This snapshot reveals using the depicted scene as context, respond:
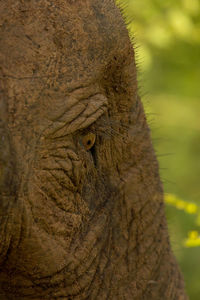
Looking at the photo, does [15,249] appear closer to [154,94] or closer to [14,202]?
[14,202]

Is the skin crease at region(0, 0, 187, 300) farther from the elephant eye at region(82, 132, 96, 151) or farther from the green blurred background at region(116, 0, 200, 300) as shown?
the green blurred background at region(116, 0, 200, 300)

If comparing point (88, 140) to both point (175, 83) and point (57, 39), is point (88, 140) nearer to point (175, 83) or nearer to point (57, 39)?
point (57, 39)

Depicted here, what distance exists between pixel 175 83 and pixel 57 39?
4.67 metres

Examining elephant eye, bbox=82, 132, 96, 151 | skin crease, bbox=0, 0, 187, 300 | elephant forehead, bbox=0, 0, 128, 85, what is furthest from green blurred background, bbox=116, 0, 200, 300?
elephant forehead, bbox=0, 0, 128, 85

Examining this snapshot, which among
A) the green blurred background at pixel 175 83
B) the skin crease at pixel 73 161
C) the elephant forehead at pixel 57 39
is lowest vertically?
the skin crease at pixel 73 161

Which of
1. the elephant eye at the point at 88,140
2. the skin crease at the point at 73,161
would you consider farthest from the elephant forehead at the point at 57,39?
the elephant eye at the point at 88,140

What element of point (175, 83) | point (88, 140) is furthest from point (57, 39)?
point (175, 83)

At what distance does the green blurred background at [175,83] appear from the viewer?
491 centimetres

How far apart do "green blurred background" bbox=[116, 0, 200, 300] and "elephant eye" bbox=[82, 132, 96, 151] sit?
97.6 inches

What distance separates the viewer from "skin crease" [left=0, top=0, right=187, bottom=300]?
1.65m

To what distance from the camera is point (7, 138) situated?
1.60m

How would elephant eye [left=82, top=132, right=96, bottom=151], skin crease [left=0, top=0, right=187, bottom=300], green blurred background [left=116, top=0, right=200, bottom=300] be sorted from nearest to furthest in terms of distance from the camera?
1. skin crease [left=0, top=0, right=187, bottom=300]
2. elephant eye [left=82, top=132, right=96, bottom=151]
3. green blurred background [left=116, top=0, right=200, bottom=300]

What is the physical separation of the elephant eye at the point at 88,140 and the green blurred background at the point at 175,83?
8.14ft

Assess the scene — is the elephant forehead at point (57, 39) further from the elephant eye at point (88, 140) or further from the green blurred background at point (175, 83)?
the green blurred background at point (175, 83)
